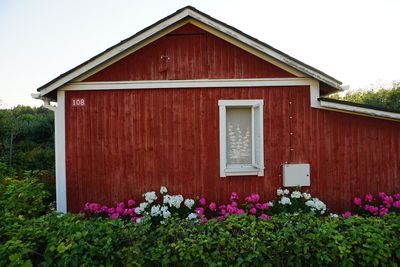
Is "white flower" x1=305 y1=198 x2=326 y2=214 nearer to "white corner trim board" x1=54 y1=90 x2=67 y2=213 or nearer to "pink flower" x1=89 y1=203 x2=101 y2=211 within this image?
"pink flower" x1=89 y1=203 x2=101 y2=211

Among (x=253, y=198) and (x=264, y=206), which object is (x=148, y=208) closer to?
(x=253, y=198)

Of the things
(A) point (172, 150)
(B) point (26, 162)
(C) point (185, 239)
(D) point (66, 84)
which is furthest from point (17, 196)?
(B) point (26, 162)

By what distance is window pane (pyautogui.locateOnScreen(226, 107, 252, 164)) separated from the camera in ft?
20.7

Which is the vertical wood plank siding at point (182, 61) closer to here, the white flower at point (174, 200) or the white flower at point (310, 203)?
the white flower at point (174, 200)

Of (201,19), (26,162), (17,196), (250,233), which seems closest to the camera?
(250,233)

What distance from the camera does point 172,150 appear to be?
20.2 ft

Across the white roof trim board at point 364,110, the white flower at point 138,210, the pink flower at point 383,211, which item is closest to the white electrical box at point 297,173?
the white roof trim board at point 364,110

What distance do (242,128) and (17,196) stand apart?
4984mm

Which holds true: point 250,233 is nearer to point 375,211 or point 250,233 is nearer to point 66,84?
point 375,211

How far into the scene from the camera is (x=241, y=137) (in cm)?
632

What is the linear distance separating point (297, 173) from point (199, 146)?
2483 mm

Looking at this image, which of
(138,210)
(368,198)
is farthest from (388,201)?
(138,210)

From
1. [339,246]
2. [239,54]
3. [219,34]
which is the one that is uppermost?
[219,34]

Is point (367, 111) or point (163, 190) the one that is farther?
point (163, 190)
